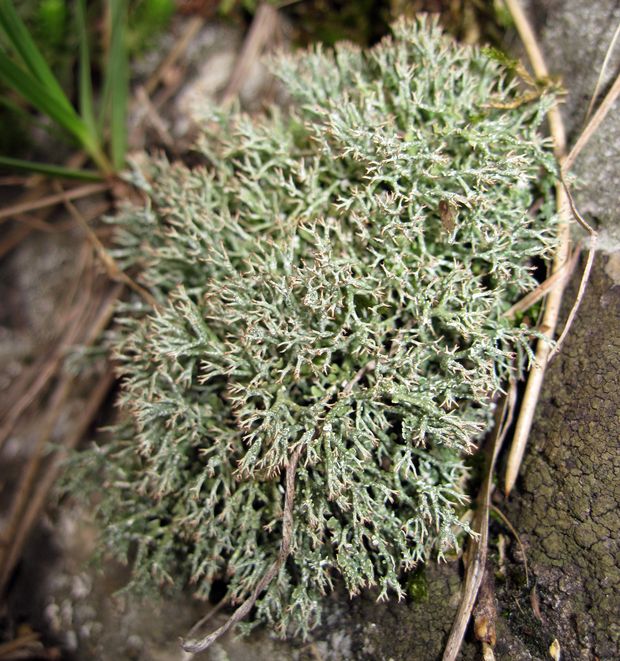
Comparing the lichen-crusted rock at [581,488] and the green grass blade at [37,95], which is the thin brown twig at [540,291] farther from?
the green grass blade at [37,95]

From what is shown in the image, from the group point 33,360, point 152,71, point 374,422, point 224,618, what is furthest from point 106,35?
point 224,618

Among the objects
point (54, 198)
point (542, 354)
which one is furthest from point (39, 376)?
point (542, 354)

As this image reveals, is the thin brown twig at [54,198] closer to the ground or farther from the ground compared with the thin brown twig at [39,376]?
farther from the ground

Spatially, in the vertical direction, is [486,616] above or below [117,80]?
below

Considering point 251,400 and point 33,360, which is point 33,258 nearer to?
point 33,360

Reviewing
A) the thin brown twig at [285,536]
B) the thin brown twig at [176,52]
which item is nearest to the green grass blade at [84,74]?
the thin brown twig at [176,52]

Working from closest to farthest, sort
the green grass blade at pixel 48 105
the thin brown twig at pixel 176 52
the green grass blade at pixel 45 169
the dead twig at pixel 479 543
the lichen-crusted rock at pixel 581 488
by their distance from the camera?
the lichen-crusted rock at pixel 581 488
the dead twig at pixel 479 543
the green grass blade at pixel 48 105
the green grass blade at pixel 45 169
the thin brown twig at pixel 176 52

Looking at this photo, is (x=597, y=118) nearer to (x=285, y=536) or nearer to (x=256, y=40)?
(x=256, y=40)
